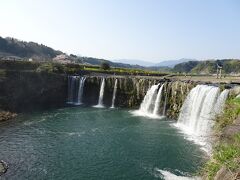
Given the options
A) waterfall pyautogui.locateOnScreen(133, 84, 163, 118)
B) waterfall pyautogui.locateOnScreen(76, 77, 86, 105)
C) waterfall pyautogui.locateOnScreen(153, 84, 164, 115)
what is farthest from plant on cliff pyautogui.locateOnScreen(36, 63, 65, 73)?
waterfall pyautogui.locateOnScreen(153, 84, 164, 115)

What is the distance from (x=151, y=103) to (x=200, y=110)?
12.0 metres

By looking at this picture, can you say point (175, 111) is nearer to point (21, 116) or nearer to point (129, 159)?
point (129, 159)

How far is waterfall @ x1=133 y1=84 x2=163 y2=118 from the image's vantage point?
158ft

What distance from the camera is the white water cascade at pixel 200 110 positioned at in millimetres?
34438

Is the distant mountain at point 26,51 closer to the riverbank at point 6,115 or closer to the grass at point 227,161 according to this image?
the riverbank at point 6,115

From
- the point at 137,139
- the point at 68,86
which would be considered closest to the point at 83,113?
the point at 68,86

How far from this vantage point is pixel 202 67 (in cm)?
15662

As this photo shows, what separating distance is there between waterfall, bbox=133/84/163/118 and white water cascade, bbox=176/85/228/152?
227 inches

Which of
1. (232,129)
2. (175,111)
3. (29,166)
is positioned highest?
(232,129)

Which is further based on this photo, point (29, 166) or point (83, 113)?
point (83, 113)

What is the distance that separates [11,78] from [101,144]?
29.9 m

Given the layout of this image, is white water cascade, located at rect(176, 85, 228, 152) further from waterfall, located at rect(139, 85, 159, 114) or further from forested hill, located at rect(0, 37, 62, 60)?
forested hill, located at rect(0, 37, 62, 60)

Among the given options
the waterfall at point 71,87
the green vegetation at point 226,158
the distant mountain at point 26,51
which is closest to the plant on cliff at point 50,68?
the waterfall at point 71,87

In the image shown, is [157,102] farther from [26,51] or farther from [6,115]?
[26,51]
